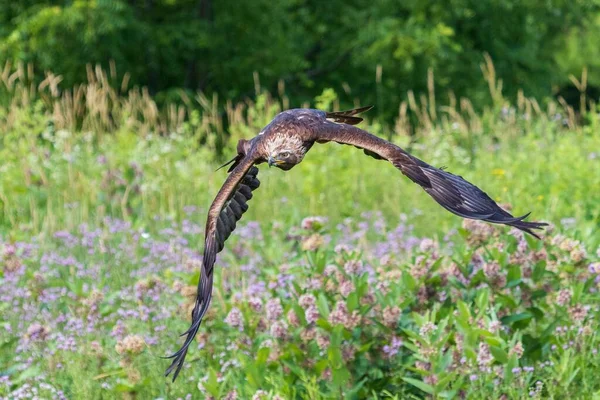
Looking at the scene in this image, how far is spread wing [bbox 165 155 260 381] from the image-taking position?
244 centimetres

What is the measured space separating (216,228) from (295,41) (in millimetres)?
11050

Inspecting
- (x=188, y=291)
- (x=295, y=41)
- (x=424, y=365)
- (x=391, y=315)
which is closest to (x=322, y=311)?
(x=391, y=315)

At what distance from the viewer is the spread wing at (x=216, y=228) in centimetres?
244

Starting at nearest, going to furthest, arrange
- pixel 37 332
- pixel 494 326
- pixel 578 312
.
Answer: pixel 494 326 < pixel 578 312 < pixel 37 332

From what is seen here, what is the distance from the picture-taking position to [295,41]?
44.0 ft

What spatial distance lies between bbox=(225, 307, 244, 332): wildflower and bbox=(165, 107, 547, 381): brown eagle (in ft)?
1.50

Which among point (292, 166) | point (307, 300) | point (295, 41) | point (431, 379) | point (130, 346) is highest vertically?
point (295, 41)

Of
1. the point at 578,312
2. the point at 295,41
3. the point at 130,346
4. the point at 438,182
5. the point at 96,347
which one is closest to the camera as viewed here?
the point at 438,182

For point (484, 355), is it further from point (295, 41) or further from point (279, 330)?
point (295, 41)

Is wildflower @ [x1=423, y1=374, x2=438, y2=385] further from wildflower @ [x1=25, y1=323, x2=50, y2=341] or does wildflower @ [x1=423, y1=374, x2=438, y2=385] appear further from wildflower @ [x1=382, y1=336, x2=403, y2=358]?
wildflower @ [x1=25, y1=323, x2=50, y2=341]

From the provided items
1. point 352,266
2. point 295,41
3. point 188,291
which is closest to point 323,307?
point 352,266

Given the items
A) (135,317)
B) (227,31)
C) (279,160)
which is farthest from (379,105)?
(279,160)

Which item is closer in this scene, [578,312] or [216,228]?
[216,228]

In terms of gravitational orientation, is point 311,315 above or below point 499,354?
above
